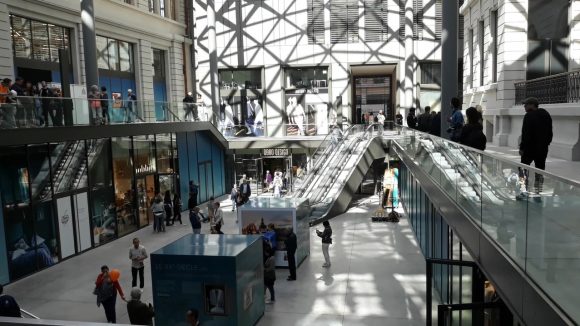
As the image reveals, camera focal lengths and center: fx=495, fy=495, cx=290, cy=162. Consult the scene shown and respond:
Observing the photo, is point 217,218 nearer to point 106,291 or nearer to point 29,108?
point 29,108

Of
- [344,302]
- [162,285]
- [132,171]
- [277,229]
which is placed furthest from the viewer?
[132,171]

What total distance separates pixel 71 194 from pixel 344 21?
26055 millimetres

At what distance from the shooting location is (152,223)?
24734 mm

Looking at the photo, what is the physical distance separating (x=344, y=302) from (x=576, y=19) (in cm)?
1434

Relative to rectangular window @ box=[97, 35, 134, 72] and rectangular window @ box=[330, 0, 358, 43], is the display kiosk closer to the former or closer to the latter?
rectangular window @ box=[97, 35, 134, 72]

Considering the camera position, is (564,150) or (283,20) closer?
(564,150)

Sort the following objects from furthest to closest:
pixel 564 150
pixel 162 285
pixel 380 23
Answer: pixel 380 23, pixel 564 150, pixel 162 285

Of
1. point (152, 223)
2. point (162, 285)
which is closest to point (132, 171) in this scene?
point (152, 223)

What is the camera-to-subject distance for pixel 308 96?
39062mm

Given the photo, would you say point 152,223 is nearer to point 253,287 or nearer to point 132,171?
point 132,171

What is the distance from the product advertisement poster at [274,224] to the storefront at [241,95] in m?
22.6

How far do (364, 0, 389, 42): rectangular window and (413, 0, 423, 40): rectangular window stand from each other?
209cm

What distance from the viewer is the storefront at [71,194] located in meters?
16.1

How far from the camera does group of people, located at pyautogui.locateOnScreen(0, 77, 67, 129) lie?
1494cm
